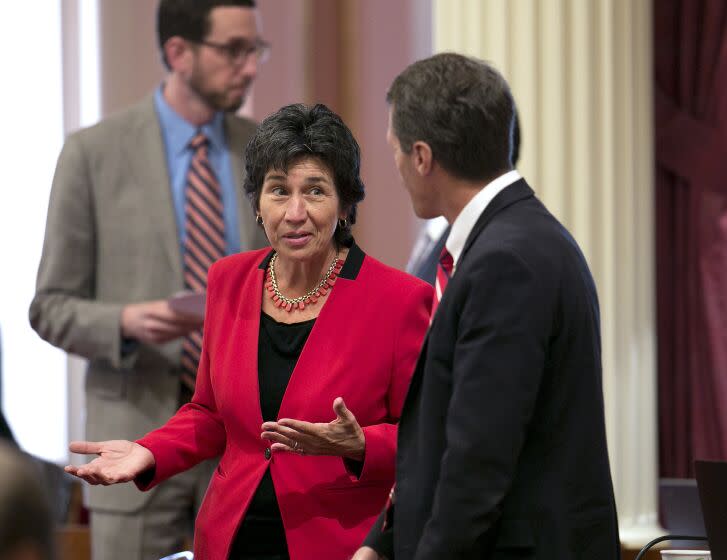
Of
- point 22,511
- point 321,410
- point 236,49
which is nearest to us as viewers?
point 22,511

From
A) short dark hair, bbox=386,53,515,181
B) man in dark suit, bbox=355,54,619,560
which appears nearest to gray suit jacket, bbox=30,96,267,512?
man in dark suit, bbox=355,54,619,560

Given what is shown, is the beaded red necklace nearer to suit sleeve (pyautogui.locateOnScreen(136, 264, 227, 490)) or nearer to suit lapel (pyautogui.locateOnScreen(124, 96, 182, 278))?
suit sleeve (pyautogui.locateOnScreen(136, 264, 227, 490))

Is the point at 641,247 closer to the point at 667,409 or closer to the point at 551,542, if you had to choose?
the point at 667,409

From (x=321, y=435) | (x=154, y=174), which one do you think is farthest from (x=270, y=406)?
(x=154, y=174)

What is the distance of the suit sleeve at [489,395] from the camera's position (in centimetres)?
172

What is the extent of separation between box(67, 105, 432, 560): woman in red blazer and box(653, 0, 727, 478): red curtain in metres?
2.40

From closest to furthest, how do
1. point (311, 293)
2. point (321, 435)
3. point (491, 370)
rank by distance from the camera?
point (491, 370), point (321, 435), point (311, 293)

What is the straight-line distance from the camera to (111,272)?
335 cm

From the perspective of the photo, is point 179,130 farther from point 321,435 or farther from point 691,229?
point 691,229

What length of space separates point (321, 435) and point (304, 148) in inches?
23.0

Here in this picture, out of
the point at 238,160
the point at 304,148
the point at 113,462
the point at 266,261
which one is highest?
the point at 304,148

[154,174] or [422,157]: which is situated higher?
[422,157]

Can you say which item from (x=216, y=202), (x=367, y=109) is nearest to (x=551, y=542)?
(x=216, y=202)

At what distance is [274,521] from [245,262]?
0.56 meters
